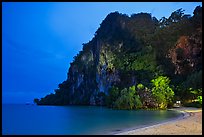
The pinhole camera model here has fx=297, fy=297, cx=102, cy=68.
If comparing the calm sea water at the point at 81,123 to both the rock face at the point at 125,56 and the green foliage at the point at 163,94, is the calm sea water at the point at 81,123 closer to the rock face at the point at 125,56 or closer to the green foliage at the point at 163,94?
the green foliage at the point at 163,94

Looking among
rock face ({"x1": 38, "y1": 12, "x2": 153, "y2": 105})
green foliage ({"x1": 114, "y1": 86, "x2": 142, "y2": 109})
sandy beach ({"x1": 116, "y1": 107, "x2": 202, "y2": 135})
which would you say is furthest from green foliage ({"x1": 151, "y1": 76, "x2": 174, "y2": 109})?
sandy beach ({"x1": 116, "y1": 107, "x2": 202, "y2": 135})

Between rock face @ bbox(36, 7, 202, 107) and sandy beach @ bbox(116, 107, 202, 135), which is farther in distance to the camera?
rock face @ bbox(36, 7, 202, 107)

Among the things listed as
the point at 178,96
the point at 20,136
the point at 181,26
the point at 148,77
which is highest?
the point at 181,26

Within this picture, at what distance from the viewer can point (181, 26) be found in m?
48.8

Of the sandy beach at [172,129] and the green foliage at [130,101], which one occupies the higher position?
the green foliage at [130,101]

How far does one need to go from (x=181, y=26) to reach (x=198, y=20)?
38.9ft

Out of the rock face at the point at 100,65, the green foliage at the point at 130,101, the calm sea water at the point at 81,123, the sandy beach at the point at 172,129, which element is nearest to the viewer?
the sandy beach at the point at 172,129

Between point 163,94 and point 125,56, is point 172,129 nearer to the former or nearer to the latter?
point 163,94

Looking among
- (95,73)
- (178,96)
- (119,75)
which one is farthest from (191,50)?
(95,73)

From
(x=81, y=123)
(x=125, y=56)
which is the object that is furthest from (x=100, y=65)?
(x=81, y=123)

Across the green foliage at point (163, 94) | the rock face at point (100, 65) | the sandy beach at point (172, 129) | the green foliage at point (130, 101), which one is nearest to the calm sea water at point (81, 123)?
the sandy beach at point (172, 129)

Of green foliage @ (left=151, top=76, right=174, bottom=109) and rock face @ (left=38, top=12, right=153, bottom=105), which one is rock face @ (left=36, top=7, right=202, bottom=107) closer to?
rock face @ (left=38, top=12, right=153, bottom=105)

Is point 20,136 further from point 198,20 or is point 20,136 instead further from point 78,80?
point 78,80

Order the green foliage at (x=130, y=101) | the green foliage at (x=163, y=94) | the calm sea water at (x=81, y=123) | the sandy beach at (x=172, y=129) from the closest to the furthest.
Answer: the sandy beach at (x=172, y=129)
the calm sea water at (x=81, y=123)
the green foliage at (x=163, y=94)
the green foliage at (x=130, y=101)
